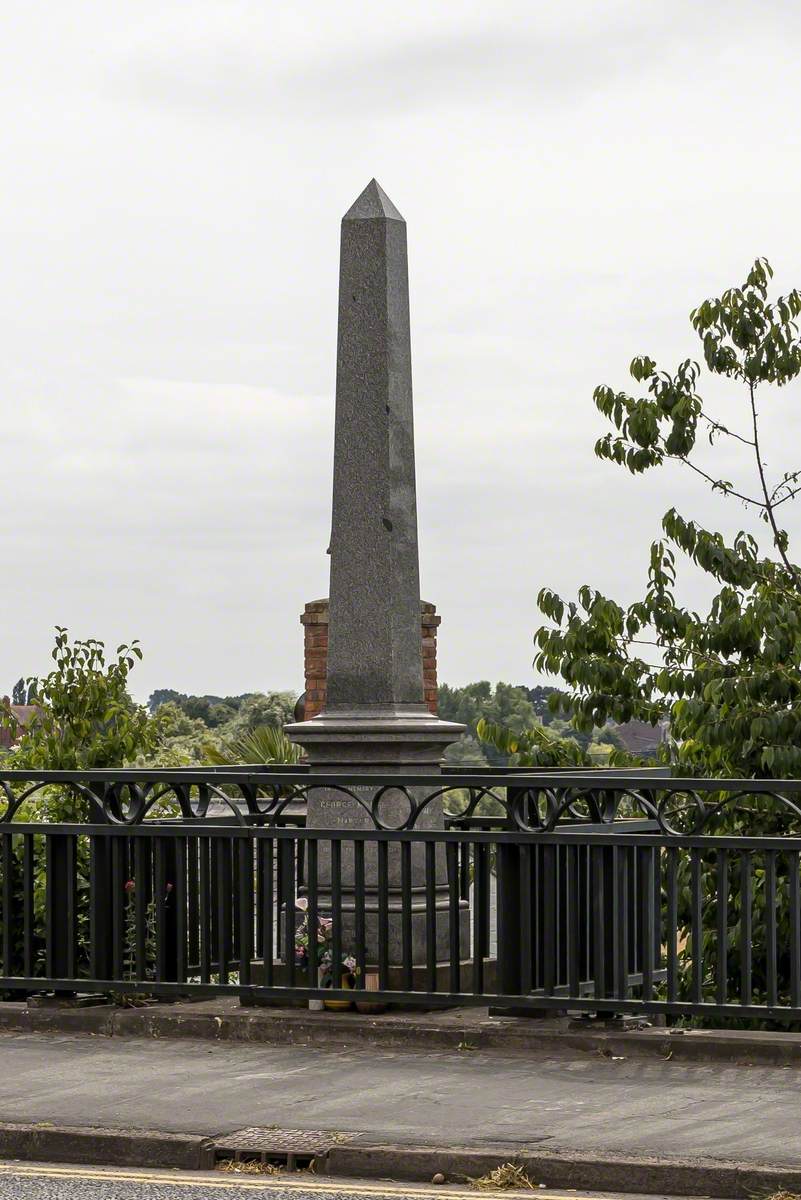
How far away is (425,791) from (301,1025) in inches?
71.0

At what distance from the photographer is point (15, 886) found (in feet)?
37.3

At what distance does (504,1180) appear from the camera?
271 inches

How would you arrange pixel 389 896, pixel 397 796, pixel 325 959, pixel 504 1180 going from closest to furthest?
1. pixel 504 1180
2. pixel 325 959
3. pixel 389 896
4. pixel 397 796

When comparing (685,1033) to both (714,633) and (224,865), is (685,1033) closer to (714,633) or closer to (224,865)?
(224,865)

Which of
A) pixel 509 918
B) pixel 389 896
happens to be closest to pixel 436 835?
pixel 509 918

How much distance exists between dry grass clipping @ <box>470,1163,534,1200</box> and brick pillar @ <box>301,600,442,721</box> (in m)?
11.8

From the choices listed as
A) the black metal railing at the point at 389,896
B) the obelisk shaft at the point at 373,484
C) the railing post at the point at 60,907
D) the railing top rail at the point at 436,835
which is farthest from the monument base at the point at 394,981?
the obelisk shaft at the point at 373,484

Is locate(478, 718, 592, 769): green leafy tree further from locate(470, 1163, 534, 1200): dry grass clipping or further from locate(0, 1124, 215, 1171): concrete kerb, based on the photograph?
locate(470, 1163, 534, 1200): dry grass clipping

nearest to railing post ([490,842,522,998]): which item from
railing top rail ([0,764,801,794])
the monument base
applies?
railing top rail ([0,764,801,794])

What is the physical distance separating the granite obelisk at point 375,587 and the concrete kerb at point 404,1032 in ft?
2.70

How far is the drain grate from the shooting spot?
7270 millimetres

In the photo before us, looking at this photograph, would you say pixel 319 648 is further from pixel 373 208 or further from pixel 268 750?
pixel 373 208

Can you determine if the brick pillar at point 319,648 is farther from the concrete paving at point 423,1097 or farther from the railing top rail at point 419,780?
the concrete paving at point 423,1097

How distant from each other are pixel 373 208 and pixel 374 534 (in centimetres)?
197
